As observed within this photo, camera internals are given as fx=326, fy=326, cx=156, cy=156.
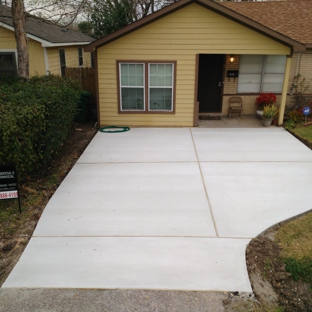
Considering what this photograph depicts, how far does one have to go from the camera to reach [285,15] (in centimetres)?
1352

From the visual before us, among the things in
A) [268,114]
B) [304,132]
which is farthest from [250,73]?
[304,132]

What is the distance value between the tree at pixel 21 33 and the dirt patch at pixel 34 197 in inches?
94.4

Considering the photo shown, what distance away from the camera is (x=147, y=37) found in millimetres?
9922

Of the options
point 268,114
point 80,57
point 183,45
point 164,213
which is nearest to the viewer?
point 164,213

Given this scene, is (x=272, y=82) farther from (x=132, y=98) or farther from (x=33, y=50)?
(x=33, y=50)

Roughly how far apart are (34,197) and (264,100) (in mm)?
8695

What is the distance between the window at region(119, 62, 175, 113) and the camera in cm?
1028

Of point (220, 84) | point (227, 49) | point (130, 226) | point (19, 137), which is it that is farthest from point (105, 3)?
point (130, 226)

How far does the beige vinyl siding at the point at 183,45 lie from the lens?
31.9 feet

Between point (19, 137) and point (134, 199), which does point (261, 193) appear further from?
point (19, 137)

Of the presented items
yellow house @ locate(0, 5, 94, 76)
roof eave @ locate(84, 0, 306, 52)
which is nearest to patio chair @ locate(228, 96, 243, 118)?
roof eave @ locate(84, 0, 306, 52)

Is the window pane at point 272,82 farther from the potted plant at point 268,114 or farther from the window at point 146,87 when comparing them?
the window at point 146,87

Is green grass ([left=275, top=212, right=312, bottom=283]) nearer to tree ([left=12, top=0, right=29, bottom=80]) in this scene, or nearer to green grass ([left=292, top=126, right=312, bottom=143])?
green grass ([left=292, top=126, right=312, bottom=143])

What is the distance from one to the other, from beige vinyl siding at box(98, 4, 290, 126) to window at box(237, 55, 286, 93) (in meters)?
1.98
